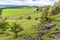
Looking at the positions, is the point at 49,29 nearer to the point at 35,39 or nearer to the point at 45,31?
the point at 45,31

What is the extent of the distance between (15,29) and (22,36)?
502mm

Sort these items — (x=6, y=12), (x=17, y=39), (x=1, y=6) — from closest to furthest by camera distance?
(x=17, y=39) → (x=6, y=12) → (x=1, y=6)

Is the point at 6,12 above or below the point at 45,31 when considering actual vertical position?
below

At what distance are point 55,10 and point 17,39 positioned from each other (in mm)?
6014

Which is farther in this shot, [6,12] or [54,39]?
[6,12]

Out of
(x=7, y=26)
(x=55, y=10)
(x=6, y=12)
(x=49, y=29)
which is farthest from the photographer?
(x=6, y=12)

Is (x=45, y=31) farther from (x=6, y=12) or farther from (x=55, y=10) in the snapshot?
(x=6, y=12)

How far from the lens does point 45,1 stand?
809 inches

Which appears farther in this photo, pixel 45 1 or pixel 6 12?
pixel 45 1

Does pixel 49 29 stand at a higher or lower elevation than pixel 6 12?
higher

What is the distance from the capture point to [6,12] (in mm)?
17000

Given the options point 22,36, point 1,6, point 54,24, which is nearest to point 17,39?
point 22,36

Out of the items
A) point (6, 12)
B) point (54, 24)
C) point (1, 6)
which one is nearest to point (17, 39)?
point (54, 24)

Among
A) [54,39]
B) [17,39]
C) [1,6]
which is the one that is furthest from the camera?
[1,6]
